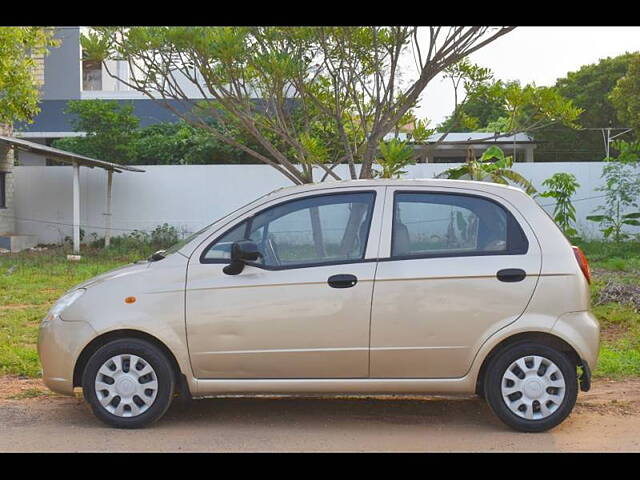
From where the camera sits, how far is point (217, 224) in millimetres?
6090

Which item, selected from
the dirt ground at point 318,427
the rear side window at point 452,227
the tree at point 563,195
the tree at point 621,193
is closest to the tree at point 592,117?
the tree at point 621,193

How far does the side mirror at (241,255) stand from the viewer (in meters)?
5.80

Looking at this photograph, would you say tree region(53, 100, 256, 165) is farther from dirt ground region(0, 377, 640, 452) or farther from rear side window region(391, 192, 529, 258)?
rear side window region(391, 192, 529, 258)

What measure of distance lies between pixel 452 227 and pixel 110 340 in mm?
2530

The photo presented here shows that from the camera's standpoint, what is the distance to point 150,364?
19.0 ft

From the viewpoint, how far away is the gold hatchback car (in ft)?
18.9

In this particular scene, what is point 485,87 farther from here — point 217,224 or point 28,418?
point 28,418

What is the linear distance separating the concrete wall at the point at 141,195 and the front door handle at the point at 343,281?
49.4 feet

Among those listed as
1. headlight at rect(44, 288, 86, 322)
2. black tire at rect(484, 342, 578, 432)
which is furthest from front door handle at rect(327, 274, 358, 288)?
headlight at rect(44, 288, 86, 322)

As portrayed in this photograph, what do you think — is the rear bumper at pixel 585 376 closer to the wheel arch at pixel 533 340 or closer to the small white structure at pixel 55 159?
the wheel arch at pixel 533 340

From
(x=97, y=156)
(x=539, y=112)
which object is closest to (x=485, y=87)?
(x=539, y=112)

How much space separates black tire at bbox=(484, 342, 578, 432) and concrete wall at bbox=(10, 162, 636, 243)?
15317 mm

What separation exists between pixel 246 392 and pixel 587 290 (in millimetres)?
2487

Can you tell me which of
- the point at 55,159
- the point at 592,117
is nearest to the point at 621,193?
the point at 55,159
